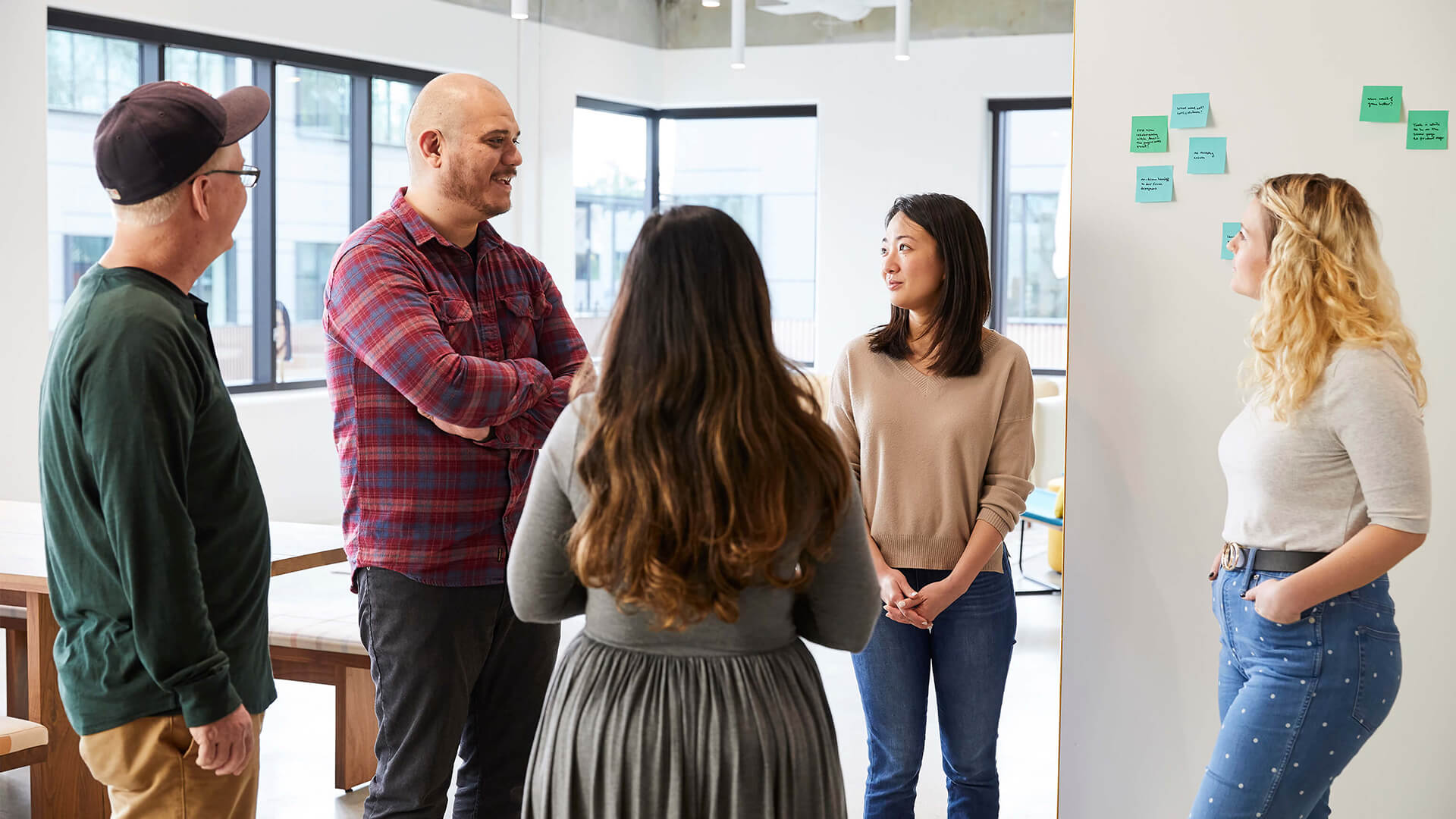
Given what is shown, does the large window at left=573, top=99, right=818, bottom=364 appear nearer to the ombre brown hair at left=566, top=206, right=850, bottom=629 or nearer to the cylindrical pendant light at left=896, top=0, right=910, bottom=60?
the cylindrical pendant light at left=896, top=0, right=910, bottom=60

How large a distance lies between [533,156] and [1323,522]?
6.74 metres

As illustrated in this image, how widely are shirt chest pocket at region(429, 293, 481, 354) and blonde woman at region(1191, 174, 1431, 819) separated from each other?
1.33 m

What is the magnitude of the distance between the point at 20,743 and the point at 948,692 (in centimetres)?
192

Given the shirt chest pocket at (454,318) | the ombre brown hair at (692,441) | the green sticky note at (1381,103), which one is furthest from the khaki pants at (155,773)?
the green sticky note at (1381,103)

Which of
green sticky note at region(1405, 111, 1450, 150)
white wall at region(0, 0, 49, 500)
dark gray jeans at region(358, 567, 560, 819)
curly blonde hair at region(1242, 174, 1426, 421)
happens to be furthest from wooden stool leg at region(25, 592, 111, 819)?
green sticky note at region(1405, 111, 1450, 150)

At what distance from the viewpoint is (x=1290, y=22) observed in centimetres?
250

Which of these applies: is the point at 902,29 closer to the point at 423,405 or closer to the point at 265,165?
the point at 265,165

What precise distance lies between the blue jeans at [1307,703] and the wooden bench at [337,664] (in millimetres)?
2079

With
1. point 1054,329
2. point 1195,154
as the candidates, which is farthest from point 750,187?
point 1195,154

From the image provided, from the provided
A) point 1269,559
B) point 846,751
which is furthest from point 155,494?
point 846,751

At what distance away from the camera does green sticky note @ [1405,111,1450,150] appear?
244cm

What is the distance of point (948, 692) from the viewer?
2258 millimetres

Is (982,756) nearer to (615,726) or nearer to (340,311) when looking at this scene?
(615,726)

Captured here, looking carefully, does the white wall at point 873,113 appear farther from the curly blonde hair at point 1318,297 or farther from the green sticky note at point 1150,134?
the curly blonde hair at point 1318,297
